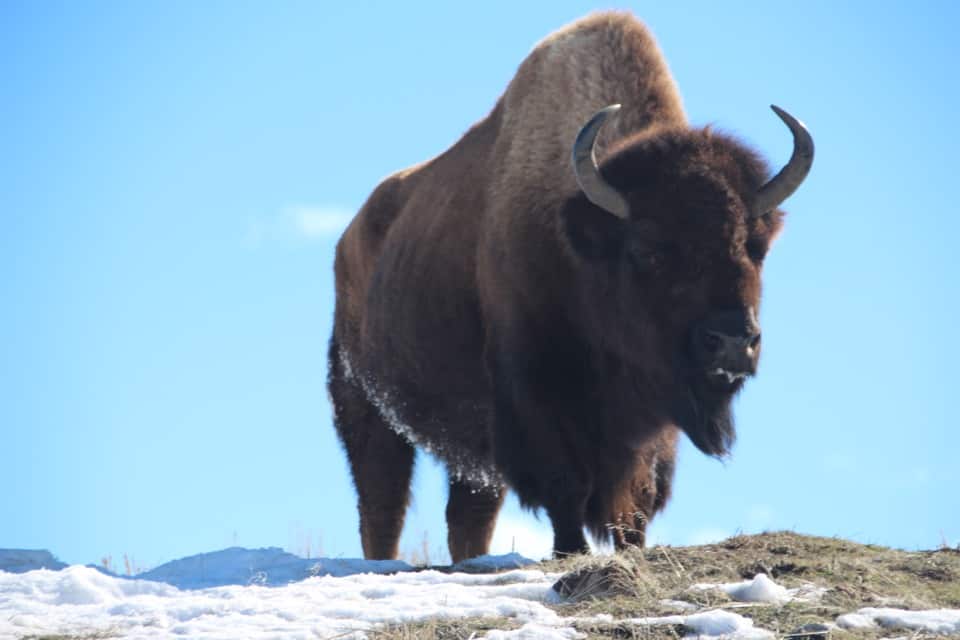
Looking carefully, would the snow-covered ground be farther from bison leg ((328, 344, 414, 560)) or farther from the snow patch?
bison leg ((328, 344, 414, 560))

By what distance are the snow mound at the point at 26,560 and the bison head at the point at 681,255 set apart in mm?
3520

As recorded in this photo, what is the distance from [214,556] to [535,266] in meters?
2.58

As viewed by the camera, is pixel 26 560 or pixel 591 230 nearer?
pixel 591 230

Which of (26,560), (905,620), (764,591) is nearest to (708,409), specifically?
(764,591)

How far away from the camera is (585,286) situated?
838cm

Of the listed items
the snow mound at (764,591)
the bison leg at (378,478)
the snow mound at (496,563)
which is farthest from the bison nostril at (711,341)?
the bison leg at (378,478)

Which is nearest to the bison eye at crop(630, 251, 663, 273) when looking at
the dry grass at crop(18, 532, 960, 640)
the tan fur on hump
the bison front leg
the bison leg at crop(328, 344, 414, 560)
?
the tan fur on hump

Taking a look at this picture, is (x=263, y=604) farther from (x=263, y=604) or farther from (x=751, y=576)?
(x=751, y=576)

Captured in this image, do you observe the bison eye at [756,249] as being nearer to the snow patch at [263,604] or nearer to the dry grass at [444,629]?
the snow patch at [263,604]

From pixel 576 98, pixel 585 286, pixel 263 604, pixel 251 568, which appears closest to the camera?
A: pixel 263 604

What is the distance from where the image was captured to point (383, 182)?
12383 millimetres

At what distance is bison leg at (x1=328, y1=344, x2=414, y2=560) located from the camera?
1168 centimetres

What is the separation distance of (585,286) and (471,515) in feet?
11.6

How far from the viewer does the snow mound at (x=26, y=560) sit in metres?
8.30
